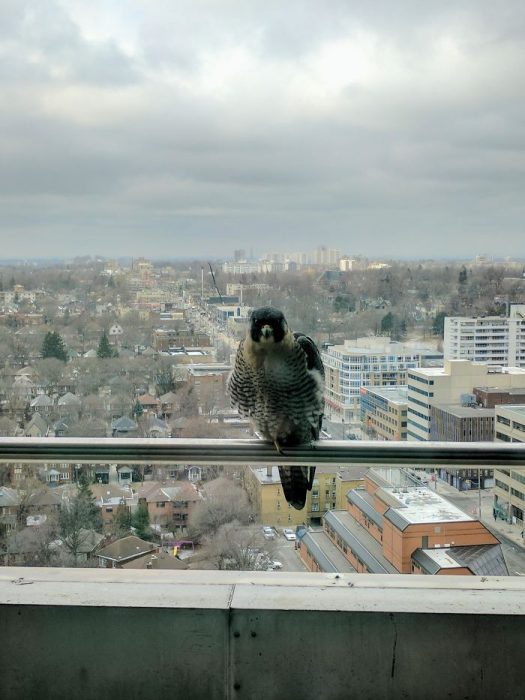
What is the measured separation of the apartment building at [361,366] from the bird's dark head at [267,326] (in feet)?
0.88

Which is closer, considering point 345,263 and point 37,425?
point 37,425

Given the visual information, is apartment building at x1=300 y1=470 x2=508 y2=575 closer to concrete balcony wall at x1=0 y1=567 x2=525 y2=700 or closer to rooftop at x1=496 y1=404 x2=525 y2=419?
concrete balcony wall at x1=0 y1=567 x2=525 y2=700

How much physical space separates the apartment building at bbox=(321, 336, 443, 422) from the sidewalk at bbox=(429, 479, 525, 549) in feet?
1.92

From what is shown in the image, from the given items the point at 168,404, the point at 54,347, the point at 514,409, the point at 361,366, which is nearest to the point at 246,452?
the point at 168,404

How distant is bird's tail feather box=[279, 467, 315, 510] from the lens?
169 cm

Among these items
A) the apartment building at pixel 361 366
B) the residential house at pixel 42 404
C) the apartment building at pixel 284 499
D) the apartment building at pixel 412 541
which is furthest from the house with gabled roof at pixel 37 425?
the apartment building at pixel 361 366

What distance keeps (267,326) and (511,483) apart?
33.1 inches

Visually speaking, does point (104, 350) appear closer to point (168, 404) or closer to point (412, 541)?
point (168, 404)

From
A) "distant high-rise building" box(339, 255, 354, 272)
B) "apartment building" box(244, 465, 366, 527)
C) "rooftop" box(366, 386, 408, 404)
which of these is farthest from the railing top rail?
"distant high-rise building" box(339, 255, 354, 272)

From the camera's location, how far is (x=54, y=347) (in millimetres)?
2293

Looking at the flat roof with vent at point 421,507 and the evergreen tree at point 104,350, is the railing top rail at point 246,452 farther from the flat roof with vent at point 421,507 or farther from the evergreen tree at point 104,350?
the evergreen tree at point 104,350

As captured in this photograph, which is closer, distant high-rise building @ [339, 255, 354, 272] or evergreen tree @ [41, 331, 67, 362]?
evergreen tree @ [41, 331, 67, 362]

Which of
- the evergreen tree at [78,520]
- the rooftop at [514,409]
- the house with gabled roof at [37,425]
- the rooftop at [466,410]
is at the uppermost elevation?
the rooftop at [514,409]

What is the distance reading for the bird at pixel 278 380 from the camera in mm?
1970
